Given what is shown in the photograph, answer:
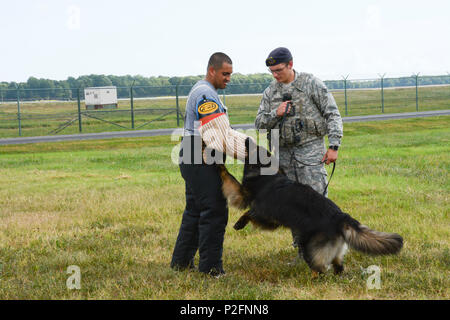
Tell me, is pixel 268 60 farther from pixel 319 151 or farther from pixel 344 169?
pixel 344 169

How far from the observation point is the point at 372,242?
13.0 feet

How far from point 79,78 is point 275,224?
156 ft

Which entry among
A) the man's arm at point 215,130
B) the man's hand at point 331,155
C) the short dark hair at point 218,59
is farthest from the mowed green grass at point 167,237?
the short dark hair at point 218,59

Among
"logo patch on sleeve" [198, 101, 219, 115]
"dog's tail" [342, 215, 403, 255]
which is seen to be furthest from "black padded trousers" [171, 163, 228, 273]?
"dog's tail" [342, 215, 403, 255]

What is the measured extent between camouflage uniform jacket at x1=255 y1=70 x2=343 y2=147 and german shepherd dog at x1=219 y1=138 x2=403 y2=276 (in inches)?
30.8

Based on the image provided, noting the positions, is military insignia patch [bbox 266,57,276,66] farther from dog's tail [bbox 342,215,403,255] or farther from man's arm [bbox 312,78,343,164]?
dog's tail [bbox 342,215,403,255]

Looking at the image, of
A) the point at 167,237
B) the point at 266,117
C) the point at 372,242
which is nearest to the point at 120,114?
the point at 167,237

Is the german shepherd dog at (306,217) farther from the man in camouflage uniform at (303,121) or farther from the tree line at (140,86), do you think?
the tree line at (140,86)

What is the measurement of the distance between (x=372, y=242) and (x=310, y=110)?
1633mm

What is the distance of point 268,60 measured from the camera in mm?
4797

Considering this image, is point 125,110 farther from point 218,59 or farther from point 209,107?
point 209,107

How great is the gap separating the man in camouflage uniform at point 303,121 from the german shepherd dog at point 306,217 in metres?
0.73

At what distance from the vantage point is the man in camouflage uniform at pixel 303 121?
16.0 ft

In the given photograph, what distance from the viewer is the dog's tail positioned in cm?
395
